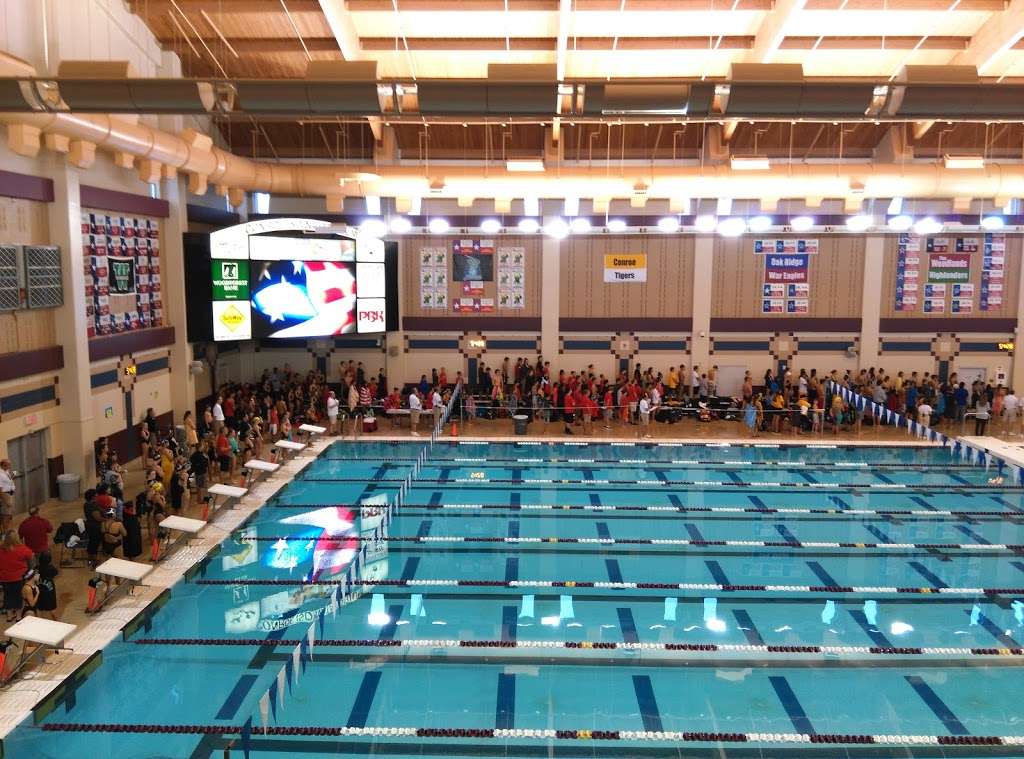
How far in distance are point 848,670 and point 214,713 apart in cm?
570

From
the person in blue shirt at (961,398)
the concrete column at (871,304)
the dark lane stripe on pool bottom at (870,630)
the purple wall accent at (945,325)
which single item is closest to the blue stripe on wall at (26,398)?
the dark lane stripe on pool bottom at (870,630)

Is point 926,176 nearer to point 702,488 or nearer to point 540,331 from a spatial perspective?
point 702,488

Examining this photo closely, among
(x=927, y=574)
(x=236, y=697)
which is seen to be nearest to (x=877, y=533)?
(x=927, y=574)

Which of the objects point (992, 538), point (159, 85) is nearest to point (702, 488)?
point (992, 538)

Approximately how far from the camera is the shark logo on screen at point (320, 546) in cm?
975

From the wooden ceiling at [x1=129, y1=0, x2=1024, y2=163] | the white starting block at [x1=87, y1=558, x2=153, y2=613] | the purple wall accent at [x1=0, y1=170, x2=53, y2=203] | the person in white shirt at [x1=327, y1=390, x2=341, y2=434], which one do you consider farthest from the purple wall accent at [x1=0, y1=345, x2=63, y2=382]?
the wooden ceiling at [x1=129, y1=0, x2=1024, y2=163]

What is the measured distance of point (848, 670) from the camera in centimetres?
742

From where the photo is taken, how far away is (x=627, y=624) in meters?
8.34

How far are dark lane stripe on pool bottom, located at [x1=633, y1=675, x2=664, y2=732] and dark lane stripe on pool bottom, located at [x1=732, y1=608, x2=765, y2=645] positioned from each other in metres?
1.40

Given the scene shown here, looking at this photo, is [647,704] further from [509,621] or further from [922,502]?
[922,502]

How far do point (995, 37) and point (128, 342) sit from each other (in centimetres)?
1464

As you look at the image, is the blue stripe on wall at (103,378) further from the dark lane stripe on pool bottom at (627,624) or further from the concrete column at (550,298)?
the concrete column at (550,298)

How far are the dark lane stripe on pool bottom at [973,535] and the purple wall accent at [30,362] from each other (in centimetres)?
1334

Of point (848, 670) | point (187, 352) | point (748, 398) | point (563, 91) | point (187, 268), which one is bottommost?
point (848, 670)
